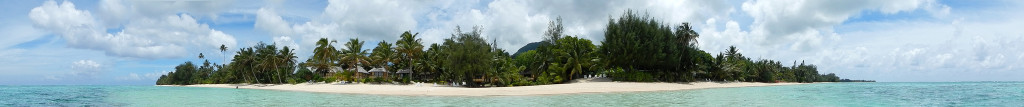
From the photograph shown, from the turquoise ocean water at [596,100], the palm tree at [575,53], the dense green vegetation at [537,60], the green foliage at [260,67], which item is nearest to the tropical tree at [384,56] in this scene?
the dense green vegetation at [537,60]

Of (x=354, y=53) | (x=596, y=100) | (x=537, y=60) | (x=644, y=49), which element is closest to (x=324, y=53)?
(x=354, y=53)

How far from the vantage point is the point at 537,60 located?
4653 cm

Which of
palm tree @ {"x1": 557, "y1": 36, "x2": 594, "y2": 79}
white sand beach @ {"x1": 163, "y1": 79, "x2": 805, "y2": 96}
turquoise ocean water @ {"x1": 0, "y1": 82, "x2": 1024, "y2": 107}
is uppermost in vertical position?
palm tree @ {"x1": 557, "y1": 36, "x2": 594, "y2": 79}

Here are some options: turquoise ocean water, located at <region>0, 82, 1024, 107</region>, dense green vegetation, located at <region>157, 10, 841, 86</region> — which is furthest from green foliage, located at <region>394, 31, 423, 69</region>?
turquoise ocean water, located at <region>0, 82, 1024, 107</region>

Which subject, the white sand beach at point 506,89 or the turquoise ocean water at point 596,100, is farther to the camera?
the white sand beach at point 506,89

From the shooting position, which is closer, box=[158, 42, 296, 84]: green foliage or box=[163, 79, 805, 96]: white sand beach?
box=[163, 79, 805, 96]: white sand beach

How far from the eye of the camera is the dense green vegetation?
36156mm

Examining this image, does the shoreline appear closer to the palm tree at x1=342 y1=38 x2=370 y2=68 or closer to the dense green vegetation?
the dense green vegetation

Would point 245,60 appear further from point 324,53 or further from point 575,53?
point 575,53

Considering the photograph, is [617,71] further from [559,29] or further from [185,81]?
[185,81]

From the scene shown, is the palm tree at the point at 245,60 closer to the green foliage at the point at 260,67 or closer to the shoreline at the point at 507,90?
the green foliage at the point at 260,67

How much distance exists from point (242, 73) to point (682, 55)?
4595 cm

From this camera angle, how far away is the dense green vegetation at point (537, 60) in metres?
36.2

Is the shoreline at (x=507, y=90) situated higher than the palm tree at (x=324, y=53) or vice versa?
the palm tree at (x=324, y=53)
